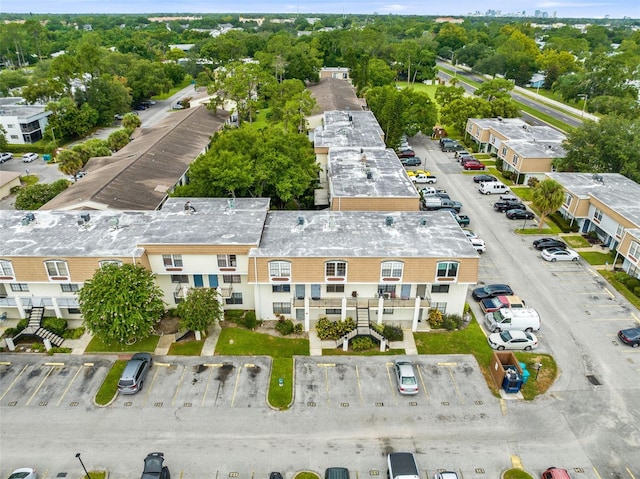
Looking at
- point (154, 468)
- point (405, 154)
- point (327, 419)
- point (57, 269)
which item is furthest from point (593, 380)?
point (405, 154)

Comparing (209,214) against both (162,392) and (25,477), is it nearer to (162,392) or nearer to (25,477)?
(162,392)

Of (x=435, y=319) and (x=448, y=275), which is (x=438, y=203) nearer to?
(x=448, y=275)

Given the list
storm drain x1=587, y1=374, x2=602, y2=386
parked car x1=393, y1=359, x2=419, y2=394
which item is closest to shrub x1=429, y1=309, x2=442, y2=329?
parked car x1=393, y1=359, x2=419, y2=394

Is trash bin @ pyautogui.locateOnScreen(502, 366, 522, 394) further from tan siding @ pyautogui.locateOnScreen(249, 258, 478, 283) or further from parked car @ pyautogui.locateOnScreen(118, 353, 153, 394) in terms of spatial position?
parked car @ pyautogui.locateOnScreen(118, 353, 153, 394)

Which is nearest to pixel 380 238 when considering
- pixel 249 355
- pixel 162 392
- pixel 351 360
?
pixel 351 360

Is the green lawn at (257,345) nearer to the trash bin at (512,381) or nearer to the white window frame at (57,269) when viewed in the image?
the white window frame at (57,269)
